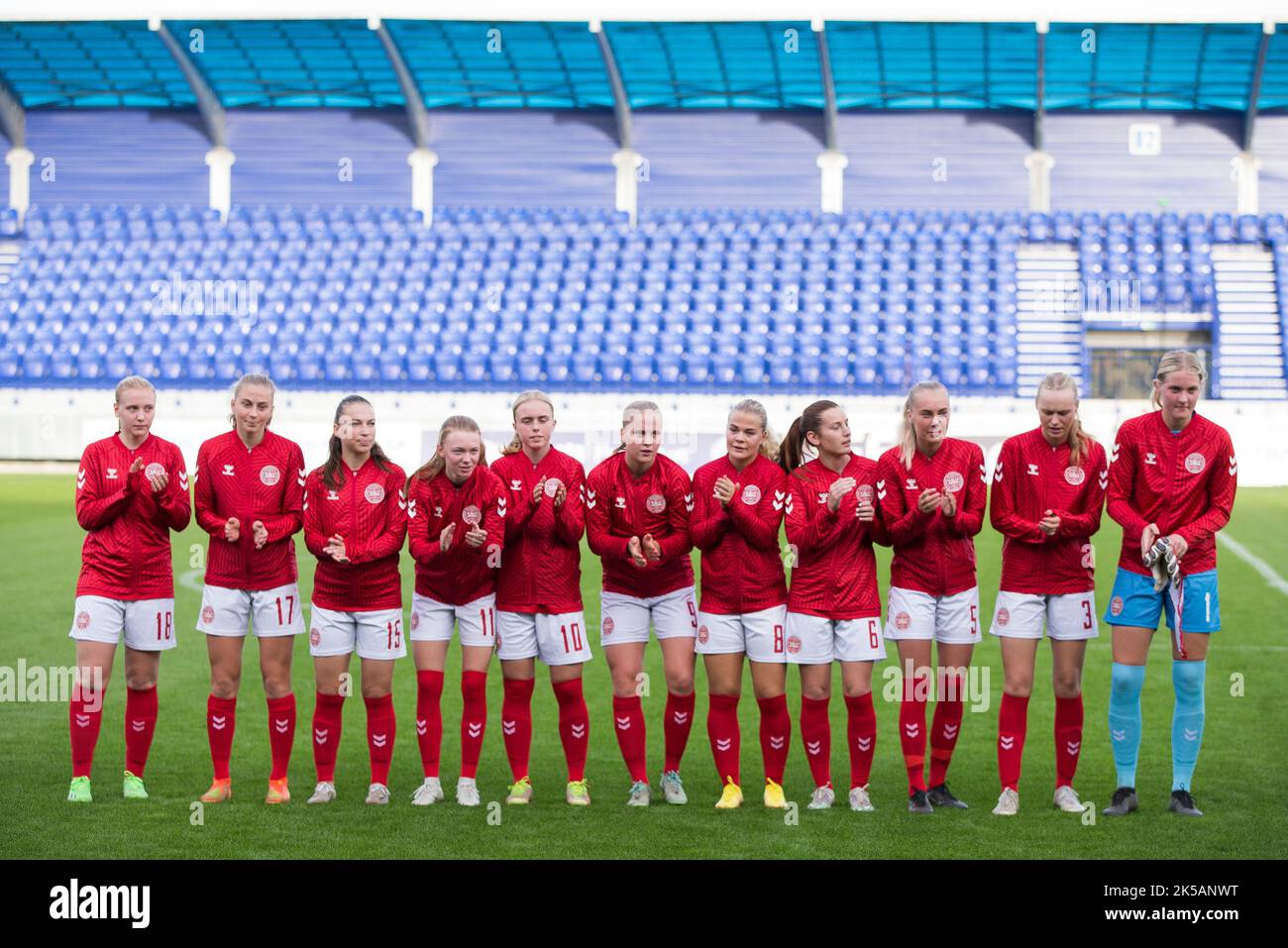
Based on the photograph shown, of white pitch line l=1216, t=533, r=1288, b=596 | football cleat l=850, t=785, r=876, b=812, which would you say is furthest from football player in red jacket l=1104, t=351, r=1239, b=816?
white pitch line l=1216, t=533, r=1288, b=596

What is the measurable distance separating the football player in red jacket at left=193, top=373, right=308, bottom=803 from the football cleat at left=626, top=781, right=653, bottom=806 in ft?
5.28

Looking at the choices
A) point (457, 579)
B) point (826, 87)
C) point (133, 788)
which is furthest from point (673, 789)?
point (826, 87)

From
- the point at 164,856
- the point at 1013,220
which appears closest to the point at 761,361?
the point at 1013,220

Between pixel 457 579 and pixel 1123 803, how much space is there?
3219 millimetres

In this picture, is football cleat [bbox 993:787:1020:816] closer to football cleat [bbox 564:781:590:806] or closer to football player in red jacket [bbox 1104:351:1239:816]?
football player in red jacket [bbox 1104:351:1239:816]

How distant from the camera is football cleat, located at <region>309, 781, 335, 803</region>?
24.3 feet

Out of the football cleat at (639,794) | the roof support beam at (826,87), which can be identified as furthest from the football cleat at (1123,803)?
the roof support beam at (826,87)

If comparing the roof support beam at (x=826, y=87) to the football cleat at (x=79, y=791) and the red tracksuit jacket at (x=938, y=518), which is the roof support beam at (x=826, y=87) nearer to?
the red tracksuit jacket at (x=938, y=518)

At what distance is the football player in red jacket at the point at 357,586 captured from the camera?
7.42 m

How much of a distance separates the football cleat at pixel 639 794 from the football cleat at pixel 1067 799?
74.1 inches

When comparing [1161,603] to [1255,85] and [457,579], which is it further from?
[1255,85]

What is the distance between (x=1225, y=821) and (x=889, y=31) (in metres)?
24.7

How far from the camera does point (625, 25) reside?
29.5 metres
